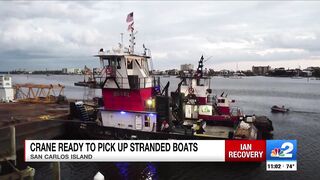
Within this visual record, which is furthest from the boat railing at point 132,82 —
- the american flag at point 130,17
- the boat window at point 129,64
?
the american flag at point 130,17

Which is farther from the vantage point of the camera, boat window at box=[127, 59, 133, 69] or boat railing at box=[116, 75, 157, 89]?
boat window at box=[127, 59, 133, 69]

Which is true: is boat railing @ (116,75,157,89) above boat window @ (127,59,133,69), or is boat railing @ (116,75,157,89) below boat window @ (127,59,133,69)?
below

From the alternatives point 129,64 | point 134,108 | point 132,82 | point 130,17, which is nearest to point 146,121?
point 134,108

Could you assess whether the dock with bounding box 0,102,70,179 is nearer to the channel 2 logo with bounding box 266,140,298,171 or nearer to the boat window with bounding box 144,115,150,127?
the boat window with bounding box 144,115,150,127

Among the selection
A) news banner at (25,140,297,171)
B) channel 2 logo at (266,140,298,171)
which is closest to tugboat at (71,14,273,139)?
channel 2 logo at (266,140,298,171)

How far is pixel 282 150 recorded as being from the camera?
536 inches

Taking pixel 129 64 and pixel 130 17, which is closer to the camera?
pixel 129 64

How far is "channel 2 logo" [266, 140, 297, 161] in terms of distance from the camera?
530 inches

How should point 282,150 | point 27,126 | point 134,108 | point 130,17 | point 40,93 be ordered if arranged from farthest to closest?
point 40,93 → point 130,17 → point 134,108 → point 27,126 → point 282,150

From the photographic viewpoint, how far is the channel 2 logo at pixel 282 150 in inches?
530

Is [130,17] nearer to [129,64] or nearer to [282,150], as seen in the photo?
[129,64]

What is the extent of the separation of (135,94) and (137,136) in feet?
11.8

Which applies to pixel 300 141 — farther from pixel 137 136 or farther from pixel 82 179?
pixel 82 179

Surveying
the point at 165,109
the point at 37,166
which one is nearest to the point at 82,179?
the point at 37,166
